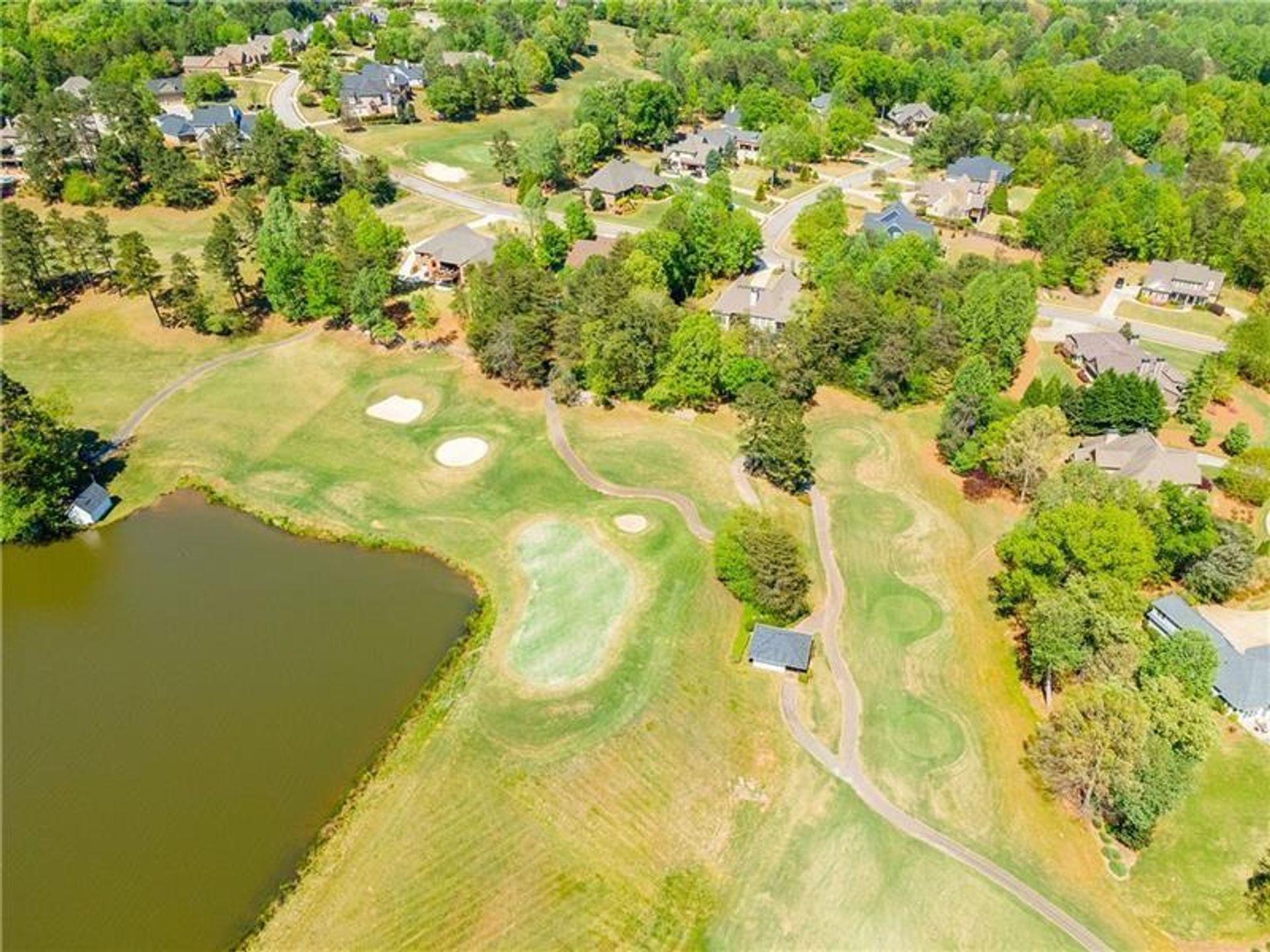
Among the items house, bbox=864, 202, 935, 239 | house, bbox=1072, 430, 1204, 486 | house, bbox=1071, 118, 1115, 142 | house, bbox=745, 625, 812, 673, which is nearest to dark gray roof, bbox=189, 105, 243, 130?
house, bbox=864, 202, 935, 239

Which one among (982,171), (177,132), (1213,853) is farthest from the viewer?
(177,132)

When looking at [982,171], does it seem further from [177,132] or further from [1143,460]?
[177,132]

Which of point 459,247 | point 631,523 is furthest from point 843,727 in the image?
point 459,247

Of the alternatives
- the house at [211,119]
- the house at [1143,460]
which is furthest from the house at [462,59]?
the house at [1143,460]

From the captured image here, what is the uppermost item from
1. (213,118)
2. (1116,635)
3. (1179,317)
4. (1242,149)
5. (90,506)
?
(1116,635)

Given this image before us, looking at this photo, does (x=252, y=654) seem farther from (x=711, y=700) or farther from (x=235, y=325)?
(x=235, y=325)

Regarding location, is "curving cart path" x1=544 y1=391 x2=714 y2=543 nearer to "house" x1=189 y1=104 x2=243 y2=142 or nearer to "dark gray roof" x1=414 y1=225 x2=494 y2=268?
"dark gray roof" x1=414 y1=225 x2=494 y2=268
